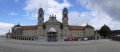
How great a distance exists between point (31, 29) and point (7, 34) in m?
17.1

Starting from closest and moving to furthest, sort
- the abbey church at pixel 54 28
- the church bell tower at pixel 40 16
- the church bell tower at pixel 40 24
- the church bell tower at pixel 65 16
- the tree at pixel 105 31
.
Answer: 1. the tree at pixel 105 31
2. the abbey church at pixel 54 28
3. the church bell tower at pixel 40 24
4. the church bell tower at pixel 65 16
5. the church bell tower at pixel 40 16

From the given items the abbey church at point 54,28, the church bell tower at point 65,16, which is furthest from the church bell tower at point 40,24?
the church bell tower at point 65,16

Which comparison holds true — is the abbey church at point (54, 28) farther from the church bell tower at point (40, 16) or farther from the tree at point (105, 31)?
the tree at point (105, 31)

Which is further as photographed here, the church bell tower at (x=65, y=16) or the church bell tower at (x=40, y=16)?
the church bell tower at (x=40, y=16)

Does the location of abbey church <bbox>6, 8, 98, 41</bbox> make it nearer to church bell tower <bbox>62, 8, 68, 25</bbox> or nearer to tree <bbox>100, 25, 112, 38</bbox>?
church bell tower <bbox>62, 8, 68, 25</bbox>

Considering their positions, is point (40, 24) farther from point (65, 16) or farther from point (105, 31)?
point (105, 31)

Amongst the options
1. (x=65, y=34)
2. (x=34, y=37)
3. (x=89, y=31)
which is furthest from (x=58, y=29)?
(x=89, y=31)

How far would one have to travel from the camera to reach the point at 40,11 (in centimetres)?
7781

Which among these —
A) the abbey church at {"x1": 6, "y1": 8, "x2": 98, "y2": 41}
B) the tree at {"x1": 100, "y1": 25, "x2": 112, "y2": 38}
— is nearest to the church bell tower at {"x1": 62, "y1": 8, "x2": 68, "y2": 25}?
the abbey church at {"x1": 6, "y1": 8, "x2": 98, "y2": 41}

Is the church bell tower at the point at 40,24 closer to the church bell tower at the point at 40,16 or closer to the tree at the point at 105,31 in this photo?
the church bell tower at the point at 40,16

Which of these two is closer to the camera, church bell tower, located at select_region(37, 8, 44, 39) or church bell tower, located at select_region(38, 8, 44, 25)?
church bell tower, located at select_region(37, 8, 44, 39)

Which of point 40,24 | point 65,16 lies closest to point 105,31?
point 65,16

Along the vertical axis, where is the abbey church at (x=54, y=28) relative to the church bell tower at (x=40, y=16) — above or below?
below

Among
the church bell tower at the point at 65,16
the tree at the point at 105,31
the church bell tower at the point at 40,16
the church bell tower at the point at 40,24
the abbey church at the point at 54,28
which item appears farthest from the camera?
the church bell tower at the point at 40,16
